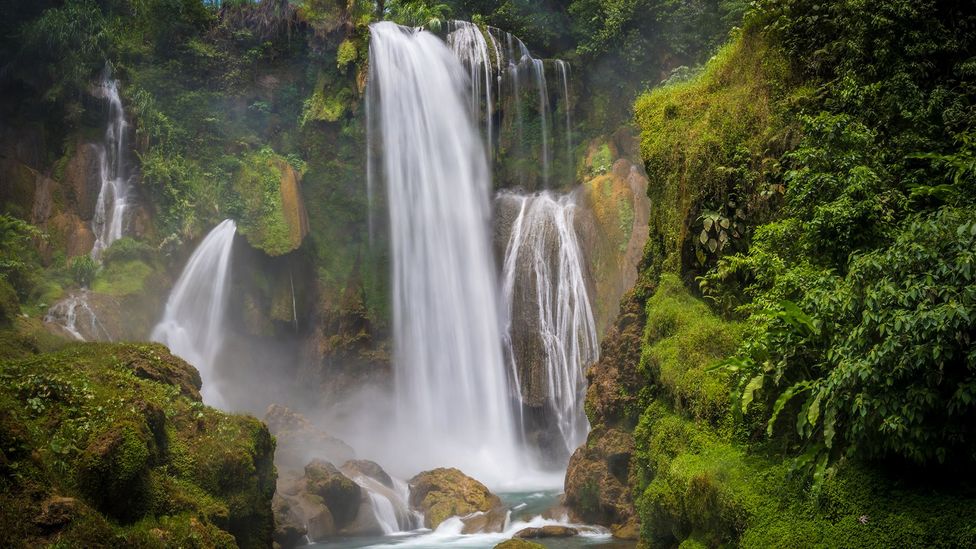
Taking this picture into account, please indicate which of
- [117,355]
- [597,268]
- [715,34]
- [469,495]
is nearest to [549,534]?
[469,495]

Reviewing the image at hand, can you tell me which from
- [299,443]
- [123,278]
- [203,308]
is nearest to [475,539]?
[299,443]

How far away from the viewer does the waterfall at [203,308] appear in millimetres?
20953

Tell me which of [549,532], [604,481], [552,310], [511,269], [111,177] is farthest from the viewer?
[511,269]

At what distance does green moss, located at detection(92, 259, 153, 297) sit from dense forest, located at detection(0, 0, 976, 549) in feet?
0.36

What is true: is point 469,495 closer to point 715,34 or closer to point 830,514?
point 830,514

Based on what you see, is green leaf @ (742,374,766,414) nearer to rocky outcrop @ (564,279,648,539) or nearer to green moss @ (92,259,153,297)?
rocky outcrop @ (564,279,648,539)

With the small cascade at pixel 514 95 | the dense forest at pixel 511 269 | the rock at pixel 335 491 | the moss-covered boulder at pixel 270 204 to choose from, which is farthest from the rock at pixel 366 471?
the small cascade at pixel 514 95

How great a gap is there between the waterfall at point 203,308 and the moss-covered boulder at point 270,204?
900 mm

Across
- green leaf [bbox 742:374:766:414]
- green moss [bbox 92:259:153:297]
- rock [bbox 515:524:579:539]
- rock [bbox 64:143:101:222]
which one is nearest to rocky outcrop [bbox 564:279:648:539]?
rock [bbox 515:524:579:539]

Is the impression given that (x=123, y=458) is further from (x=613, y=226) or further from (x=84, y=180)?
(x=84, y=180)

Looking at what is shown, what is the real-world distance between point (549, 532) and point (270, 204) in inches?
595

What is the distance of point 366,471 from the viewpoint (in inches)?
667

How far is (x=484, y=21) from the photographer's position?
1123 inches

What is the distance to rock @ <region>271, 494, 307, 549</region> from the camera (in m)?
12.9
